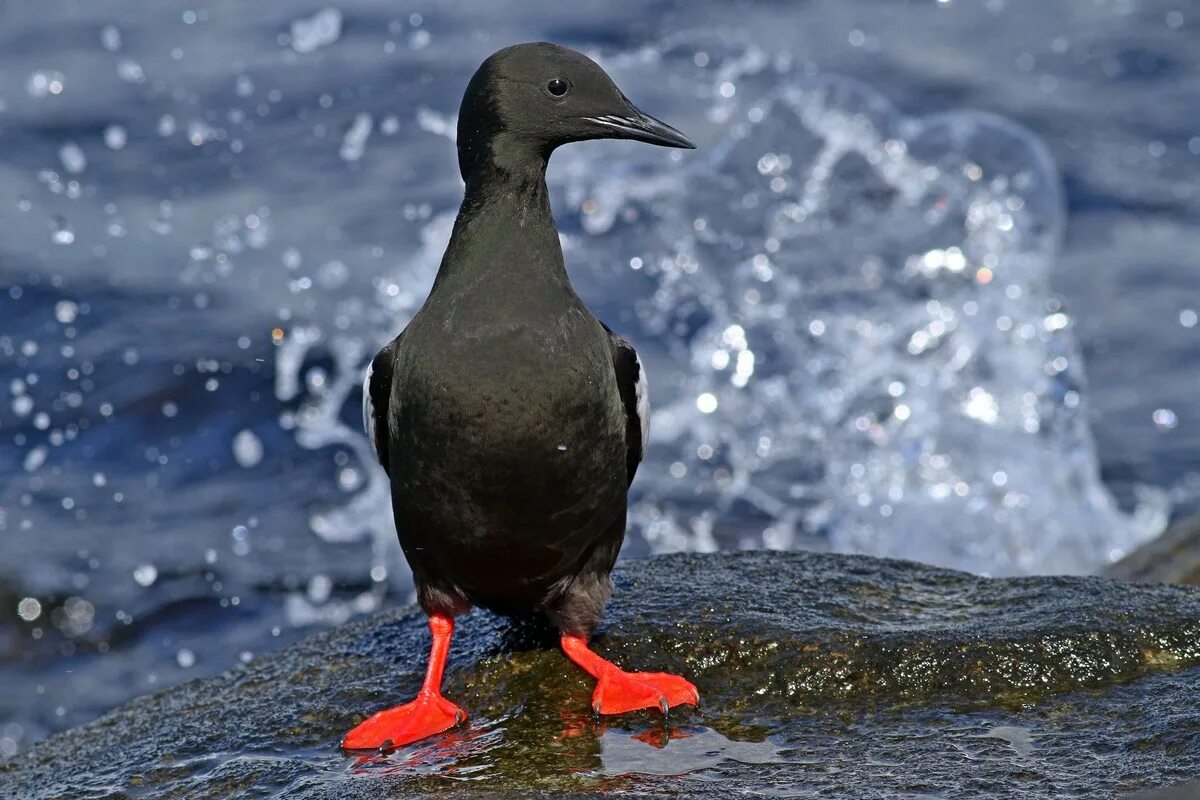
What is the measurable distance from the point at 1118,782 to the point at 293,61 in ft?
35.8

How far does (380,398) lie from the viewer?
470 centimetres

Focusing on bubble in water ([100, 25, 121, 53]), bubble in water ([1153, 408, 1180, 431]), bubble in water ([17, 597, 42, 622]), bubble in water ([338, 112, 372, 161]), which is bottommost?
bubble in water ([17, 597, 42, 622])

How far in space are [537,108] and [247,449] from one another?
5.92 metres

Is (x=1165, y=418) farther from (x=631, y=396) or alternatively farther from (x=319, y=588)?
(x=631, y=396)

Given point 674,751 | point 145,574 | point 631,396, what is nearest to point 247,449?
point 145,574

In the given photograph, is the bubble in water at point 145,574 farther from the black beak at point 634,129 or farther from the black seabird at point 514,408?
the black beak at point 634,129

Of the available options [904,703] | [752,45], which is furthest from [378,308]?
[904,703]

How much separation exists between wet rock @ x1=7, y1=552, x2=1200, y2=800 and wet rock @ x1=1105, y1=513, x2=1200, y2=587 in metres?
1.60

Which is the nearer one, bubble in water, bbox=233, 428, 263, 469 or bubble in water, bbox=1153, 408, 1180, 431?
bubble in water, bbox=233, 428, 263, 469

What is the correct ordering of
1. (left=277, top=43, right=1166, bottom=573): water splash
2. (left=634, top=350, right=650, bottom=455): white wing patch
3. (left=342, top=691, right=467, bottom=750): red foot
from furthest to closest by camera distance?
1. (left=277, top=43, right=1166, bottom=573): water splash
2. (left=634, top=350, right=650, bottom=455): white wing patch
3. (left=342, top=691, right=467, bottom=750): red foot

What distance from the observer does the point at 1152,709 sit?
3.95 m

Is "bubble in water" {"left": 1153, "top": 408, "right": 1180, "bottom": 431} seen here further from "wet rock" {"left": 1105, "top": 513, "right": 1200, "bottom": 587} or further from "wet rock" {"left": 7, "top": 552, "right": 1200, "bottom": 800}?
"wet rock" {"left": 7, "top": 552, "right": 1200, "bottom": 800}

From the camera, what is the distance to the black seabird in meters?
4.21

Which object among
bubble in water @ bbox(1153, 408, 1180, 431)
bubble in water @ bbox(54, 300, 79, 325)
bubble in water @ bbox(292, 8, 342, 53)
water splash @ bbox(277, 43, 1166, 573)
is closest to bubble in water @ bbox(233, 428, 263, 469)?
water splash @ bbox(277, 43, 1166, 573)
